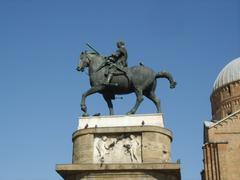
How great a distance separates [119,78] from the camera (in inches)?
702

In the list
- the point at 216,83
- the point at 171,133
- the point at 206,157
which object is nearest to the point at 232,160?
the point at 206,157

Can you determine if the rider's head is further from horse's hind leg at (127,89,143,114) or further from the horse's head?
horse's hind leg at (127,89,143,114)

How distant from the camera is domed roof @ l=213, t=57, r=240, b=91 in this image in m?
67.6

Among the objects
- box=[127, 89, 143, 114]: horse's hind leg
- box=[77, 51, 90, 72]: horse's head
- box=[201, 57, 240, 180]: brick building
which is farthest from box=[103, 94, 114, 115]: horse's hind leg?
box=[201, 57, 240, 180]: brick building

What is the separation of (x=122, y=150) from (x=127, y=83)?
3002mm

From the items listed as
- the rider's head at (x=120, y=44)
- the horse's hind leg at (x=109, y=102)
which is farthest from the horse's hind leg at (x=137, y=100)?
the rider's head at (x=120, y=44)

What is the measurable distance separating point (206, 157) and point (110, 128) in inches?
1414

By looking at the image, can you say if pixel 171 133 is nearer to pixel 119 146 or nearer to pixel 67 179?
pixel 119 146

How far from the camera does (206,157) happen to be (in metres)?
50.2

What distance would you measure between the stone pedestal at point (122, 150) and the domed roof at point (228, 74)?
2082 inches

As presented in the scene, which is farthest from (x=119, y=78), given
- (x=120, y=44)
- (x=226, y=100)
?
(x=226, y=100)

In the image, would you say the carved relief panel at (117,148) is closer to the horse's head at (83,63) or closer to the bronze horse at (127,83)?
the bronze horse at (127,83)

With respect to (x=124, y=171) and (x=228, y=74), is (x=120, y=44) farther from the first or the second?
(x=228, y=74)

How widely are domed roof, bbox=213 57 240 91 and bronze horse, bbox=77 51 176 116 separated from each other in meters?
51.2
